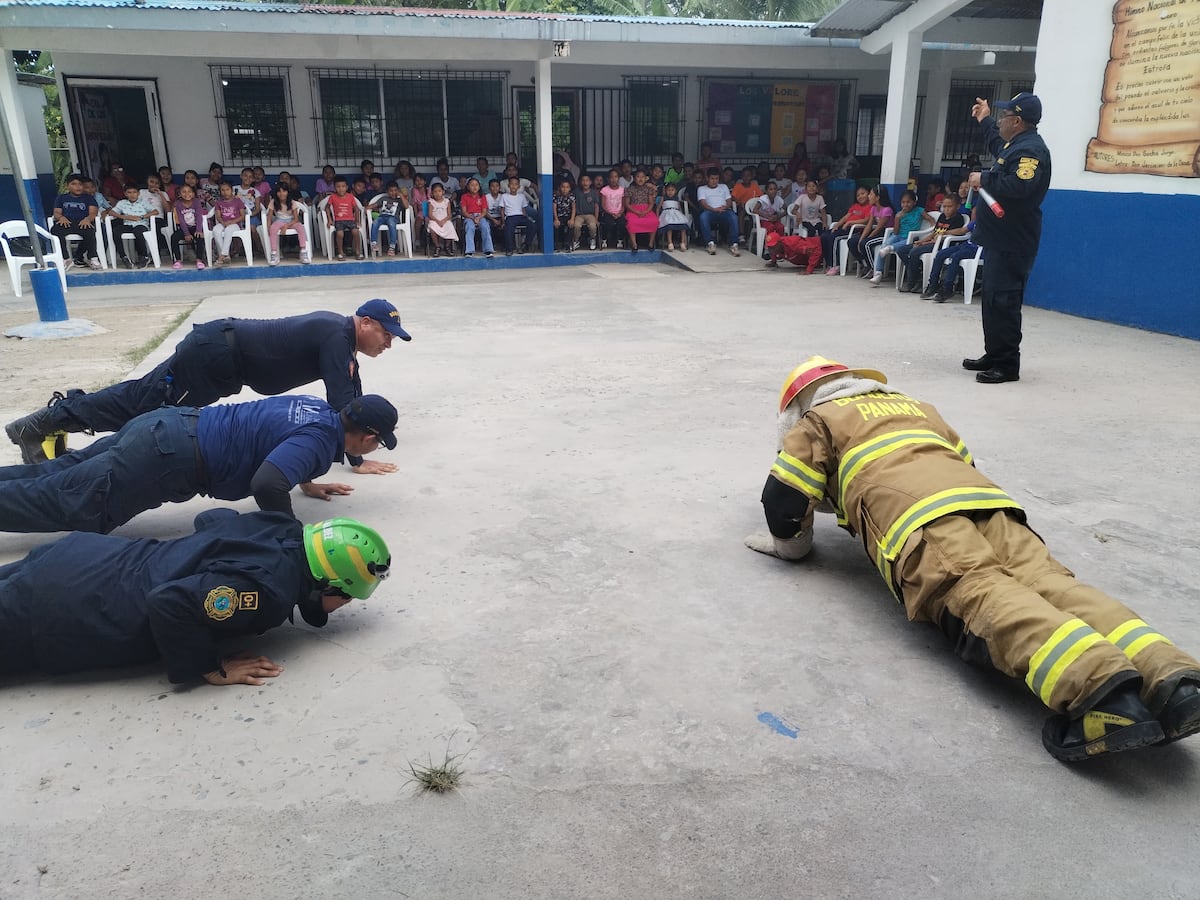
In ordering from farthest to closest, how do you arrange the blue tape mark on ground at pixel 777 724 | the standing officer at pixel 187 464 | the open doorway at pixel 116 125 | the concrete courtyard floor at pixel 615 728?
the open doorway at pixel 116 125
the standing officer at pixel 187 464
the blue tape mark on ground at pixel 777 724
the concrete courtyard floor at pixel 615 728

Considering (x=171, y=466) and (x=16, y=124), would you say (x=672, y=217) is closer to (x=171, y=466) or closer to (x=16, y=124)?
(x=16, y=124)

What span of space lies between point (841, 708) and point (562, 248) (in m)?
11.5

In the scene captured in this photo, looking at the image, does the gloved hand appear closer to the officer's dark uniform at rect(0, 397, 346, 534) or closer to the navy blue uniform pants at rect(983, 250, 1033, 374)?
the officer's dark uniform at rect(0, 397, 346, 534)

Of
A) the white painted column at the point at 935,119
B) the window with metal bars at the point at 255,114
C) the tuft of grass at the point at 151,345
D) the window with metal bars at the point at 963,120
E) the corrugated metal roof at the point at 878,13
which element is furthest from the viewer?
the window with metal bars at the point at 963,120

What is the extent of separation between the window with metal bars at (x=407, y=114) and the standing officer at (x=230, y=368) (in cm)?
1046

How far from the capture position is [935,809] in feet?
6.79

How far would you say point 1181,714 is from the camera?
2047 millimetres

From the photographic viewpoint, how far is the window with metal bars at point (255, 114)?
13.0 m

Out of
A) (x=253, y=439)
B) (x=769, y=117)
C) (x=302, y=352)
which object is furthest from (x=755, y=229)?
(x=253, y=439)

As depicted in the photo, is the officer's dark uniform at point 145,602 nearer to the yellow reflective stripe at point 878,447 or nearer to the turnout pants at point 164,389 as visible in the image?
the turnout pants at point 164,389

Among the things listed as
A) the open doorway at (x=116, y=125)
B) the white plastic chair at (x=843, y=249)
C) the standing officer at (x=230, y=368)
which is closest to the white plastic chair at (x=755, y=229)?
the white plastic chair at (x=843, y=249)

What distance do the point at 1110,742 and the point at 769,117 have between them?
14349 millimetres

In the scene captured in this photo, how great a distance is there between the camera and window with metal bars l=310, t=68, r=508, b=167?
13.4 m

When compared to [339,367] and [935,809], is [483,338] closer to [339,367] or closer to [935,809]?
[339,367]
